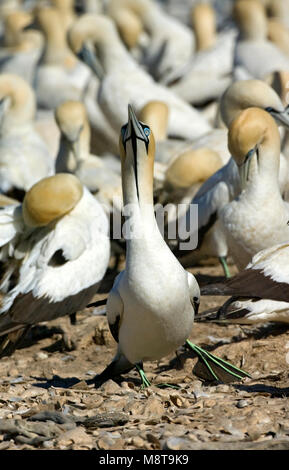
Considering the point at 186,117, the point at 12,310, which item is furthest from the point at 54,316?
the point at 186,117

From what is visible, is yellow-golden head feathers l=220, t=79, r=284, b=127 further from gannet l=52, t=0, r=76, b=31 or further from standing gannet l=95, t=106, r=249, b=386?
gannet l=52, t=0, r=76, b=31

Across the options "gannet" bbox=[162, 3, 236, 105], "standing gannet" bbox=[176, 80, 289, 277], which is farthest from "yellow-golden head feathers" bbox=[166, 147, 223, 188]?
"gannet" bbox=[162, 3, 236, 105]

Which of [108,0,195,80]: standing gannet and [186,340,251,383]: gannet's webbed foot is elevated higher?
[186,340,251,383]: gannet's webbed foot

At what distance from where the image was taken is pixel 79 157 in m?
10.8

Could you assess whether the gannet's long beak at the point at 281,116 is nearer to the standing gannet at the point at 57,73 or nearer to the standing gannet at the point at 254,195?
the standing gannet at the point at 254,195

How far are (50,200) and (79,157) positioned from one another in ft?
10.4

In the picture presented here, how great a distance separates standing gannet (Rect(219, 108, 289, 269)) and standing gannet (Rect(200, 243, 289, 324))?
100cm

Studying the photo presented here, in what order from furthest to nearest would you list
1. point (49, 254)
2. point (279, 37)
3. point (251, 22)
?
1. point (279, 37)
2. point (251, 22)
3. point (49, 254)

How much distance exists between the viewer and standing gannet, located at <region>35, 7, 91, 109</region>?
53.9 feet

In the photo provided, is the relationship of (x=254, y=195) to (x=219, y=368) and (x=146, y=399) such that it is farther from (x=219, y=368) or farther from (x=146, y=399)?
(x=146, y=399)

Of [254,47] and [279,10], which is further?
[279,10]

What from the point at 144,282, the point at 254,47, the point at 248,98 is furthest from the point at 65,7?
the point at 144,282

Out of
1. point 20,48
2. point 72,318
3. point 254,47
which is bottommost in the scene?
point 20,48
